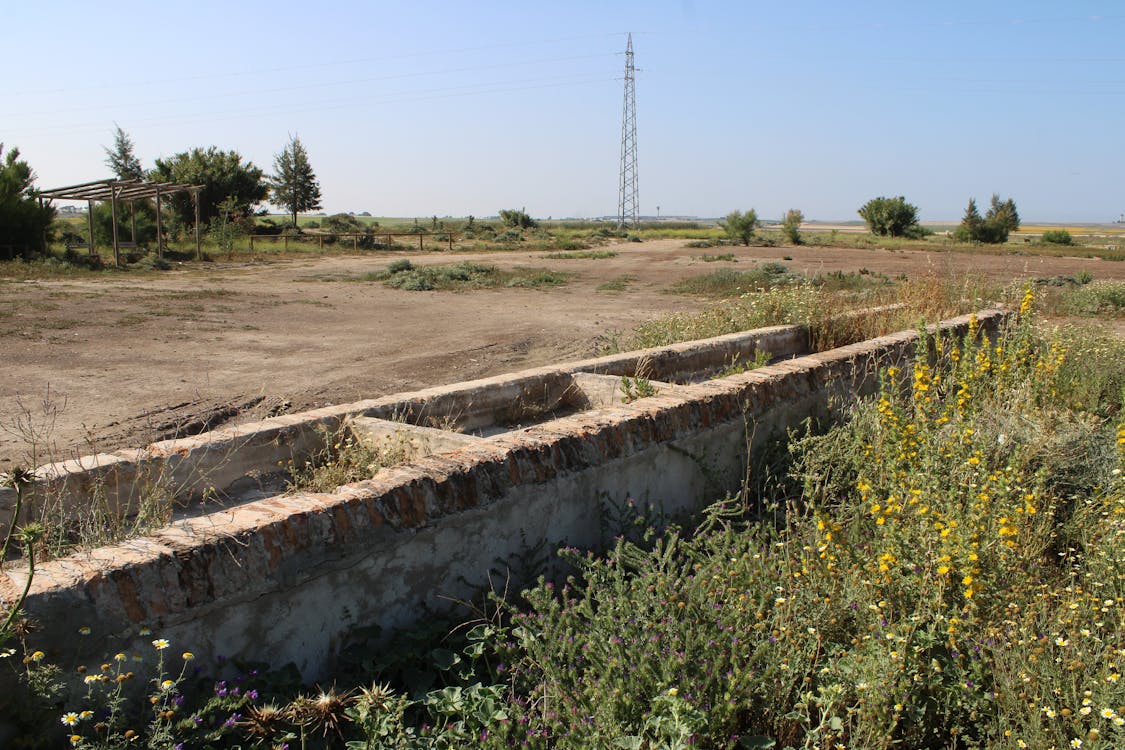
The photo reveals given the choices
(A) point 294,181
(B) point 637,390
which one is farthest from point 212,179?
(B) point 637,390

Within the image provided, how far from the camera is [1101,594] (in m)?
3.48

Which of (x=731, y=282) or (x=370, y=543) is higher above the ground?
(x=731, y=282)

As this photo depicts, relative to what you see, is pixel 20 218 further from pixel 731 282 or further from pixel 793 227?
pixel 793 227

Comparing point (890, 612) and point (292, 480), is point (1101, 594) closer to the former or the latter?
point (890, 612)

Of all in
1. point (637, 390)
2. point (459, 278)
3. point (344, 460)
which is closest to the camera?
point (344, 460)

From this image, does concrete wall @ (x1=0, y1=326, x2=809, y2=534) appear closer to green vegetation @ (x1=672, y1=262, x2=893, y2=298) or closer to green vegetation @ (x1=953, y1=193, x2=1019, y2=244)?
green vegetation @ (x1=672, y1=262, x2=893, y2=298)

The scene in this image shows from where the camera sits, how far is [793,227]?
52031mm

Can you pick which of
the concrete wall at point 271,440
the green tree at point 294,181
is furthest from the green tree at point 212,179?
the concrete wall at point 271,440

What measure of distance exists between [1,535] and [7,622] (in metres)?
1.68

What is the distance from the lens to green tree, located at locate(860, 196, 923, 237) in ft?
188

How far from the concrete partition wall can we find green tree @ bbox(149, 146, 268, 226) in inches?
1610

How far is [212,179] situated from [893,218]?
42.1 metres

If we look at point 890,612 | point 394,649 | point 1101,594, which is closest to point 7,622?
point 394,649

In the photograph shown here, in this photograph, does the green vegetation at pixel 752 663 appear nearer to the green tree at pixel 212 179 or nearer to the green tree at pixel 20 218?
the green tree at pixel 20 218
